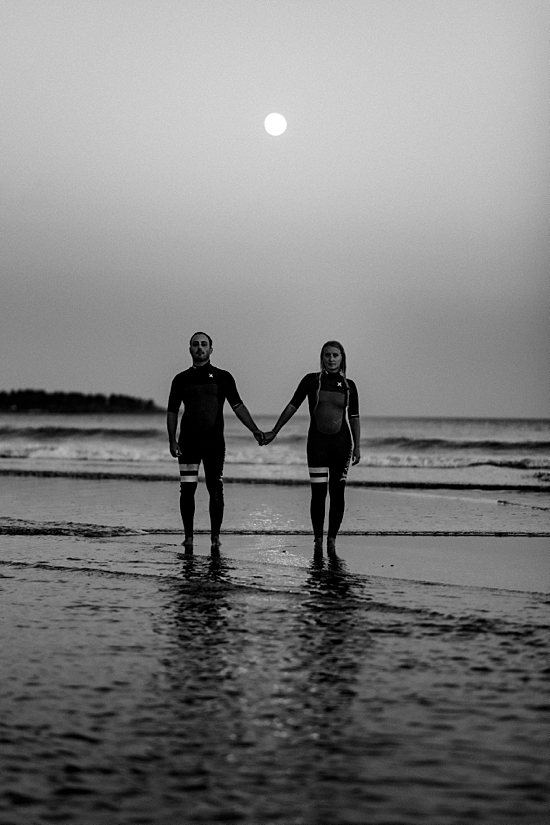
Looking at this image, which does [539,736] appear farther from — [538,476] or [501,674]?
[538,476]

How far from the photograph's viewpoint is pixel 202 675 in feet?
14.0

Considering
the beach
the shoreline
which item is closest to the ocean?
the shoreline

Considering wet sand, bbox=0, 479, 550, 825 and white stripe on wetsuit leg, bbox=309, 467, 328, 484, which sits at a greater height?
white stripe on wetsuit leg, bbox=309, 467, 328, 484

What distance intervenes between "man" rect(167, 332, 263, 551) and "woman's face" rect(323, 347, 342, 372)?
3.04ft

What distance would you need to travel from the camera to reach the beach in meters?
2.91

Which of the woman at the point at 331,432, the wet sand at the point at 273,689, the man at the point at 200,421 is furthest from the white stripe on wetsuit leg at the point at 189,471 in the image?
the wet sand at the point at 273,689

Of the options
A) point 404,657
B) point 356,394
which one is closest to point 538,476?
point 356,394

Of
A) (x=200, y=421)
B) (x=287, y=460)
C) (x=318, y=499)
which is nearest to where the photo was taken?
(x=318, y=499)

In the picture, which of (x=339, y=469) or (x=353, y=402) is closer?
(x=339, y=469)

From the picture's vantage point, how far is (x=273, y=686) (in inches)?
160

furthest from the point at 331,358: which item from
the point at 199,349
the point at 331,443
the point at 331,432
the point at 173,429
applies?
the point at 173,429

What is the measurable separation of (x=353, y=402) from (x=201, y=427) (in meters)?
1.47

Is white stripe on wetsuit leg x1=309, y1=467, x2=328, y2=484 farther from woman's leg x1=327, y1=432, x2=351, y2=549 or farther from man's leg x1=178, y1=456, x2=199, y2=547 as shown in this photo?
man's leg x1=178, y1=456, x2=199, y2=547

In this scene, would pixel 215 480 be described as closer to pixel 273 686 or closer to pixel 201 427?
pixel 201 427
